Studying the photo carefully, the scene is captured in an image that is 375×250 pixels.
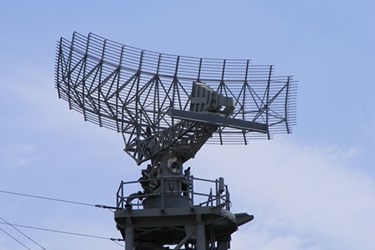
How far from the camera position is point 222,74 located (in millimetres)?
72625

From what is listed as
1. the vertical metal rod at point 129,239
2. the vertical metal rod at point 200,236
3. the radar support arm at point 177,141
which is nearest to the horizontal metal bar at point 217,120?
the radar support arm at point 177,141

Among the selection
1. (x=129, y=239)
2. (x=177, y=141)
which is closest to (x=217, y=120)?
(x=177, y=141)

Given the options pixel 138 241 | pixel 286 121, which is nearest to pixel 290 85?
pixel 286 121

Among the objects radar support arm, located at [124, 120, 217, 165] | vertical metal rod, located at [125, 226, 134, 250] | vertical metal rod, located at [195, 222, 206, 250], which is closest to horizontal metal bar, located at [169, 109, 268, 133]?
radar support arm, located at [124, 120, 217, 165]

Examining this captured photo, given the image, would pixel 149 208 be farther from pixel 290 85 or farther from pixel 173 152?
pixel 290 85

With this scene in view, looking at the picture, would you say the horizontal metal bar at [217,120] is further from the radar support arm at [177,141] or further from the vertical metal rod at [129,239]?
the vertical metal rod at [129,239]

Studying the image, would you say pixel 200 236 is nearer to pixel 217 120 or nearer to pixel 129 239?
pixel 129 239

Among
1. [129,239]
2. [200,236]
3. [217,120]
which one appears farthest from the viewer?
[129,239]

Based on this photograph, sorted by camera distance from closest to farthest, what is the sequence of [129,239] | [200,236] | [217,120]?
[200,236]
[217,120]
[129,239]

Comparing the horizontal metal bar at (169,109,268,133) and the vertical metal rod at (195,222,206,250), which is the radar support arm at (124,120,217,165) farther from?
the vertical metal rod at (195,222,206,250)

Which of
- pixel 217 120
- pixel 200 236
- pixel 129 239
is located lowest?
pixel 200 236

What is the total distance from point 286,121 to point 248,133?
2438 millimetres

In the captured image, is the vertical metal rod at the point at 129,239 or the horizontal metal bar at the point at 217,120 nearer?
the horizontal metal bar at the point at 217,120

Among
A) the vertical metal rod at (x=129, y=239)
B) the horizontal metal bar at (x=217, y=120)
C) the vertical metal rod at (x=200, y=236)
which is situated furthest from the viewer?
the vertical metal rod at (x=129, y=239)
